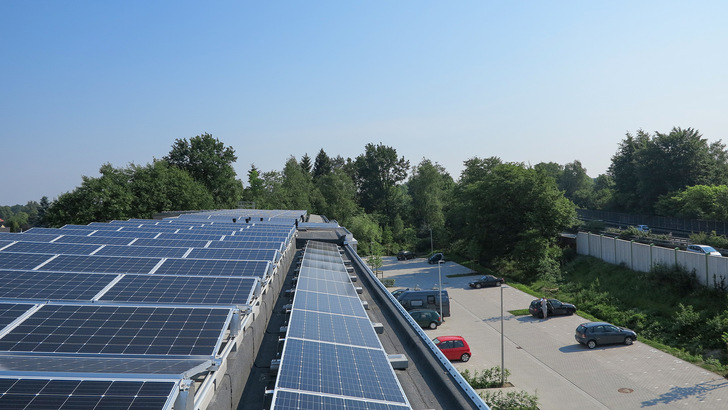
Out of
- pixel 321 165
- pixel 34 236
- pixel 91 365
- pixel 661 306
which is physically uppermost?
pixel 321 165

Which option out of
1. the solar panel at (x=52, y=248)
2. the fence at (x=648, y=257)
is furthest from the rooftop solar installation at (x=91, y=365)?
the fence at (x=648, y=257)

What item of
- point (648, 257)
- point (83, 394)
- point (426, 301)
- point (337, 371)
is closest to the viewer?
point (83, 394)

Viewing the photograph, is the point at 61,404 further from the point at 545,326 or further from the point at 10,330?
the point at 545,326

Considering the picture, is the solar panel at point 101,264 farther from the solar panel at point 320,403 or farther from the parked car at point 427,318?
the parked car at point 427,318

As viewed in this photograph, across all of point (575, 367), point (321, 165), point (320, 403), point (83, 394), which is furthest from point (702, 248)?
point (321, 165)

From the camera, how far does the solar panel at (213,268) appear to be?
9648 mm

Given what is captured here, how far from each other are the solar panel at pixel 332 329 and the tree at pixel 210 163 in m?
58.0

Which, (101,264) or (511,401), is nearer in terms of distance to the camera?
(101,264)

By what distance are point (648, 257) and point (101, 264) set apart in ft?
119

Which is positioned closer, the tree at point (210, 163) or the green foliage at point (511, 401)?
the green foliage at point (511, 401)

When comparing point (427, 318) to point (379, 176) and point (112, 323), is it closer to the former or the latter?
point (112, 323)

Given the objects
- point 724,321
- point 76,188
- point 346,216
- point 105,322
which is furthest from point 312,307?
point 346,216

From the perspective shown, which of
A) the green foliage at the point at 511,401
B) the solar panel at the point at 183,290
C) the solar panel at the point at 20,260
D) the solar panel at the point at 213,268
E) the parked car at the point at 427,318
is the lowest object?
the green foliage at the point at 511,401

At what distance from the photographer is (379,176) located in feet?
292
